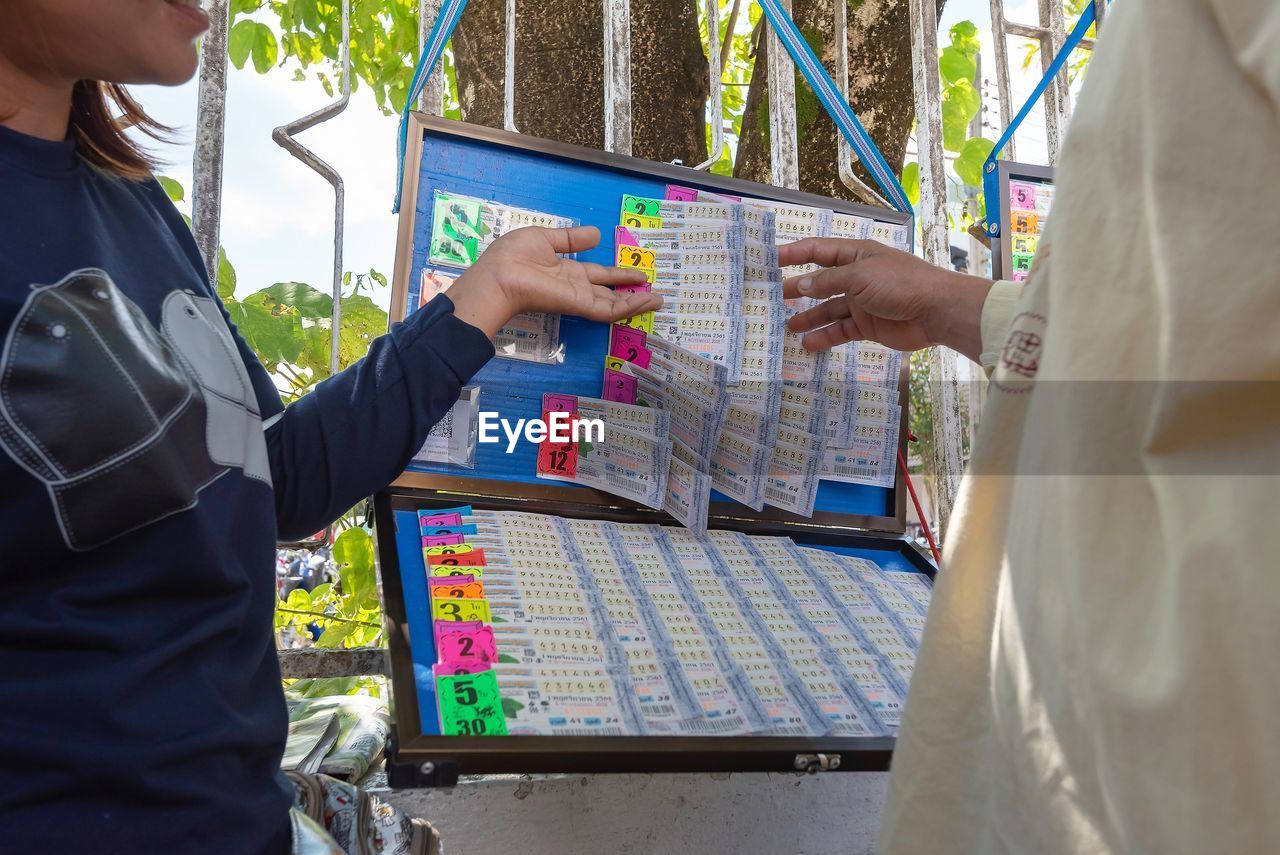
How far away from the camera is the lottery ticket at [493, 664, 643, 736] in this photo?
3.57 feet

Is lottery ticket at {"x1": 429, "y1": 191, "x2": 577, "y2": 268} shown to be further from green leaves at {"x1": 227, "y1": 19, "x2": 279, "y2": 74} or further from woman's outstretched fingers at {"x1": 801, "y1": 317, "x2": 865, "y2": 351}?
green leaves at {"x1": 227, "y1": 19, "x2": 279, "y2": 74}

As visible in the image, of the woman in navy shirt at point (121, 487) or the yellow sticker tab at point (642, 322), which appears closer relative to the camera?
the woman in navy shirt at point (121, 487)

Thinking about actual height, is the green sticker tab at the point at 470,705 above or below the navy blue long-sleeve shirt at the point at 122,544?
below

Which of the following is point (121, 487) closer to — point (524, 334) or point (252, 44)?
point (524, 334)

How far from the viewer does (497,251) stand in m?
1.43

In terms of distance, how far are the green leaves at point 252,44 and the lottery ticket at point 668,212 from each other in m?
2.17

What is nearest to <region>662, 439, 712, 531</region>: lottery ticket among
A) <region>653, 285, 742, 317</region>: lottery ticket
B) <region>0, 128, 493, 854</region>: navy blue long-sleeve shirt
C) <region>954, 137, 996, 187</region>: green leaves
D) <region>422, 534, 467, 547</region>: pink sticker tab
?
<region>653, 285, 742, 317</region>: lottery ticket

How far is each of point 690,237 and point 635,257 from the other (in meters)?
0.10

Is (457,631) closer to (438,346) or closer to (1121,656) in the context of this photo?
(438,346)

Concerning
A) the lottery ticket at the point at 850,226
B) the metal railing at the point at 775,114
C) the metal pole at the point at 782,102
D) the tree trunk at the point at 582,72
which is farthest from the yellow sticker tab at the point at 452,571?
the tree trunk at the point at 582,72

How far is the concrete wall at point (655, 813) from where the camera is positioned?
131 cm

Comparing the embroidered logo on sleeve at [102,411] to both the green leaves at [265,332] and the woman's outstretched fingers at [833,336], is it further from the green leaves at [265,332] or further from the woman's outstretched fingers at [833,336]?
the green leaves at [265,332]

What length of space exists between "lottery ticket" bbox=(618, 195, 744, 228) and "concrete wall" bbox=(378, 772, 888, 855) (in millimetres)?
937

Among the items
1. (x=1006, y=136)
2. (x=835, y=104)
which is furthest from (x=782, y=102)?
(x=1006, y=136)
